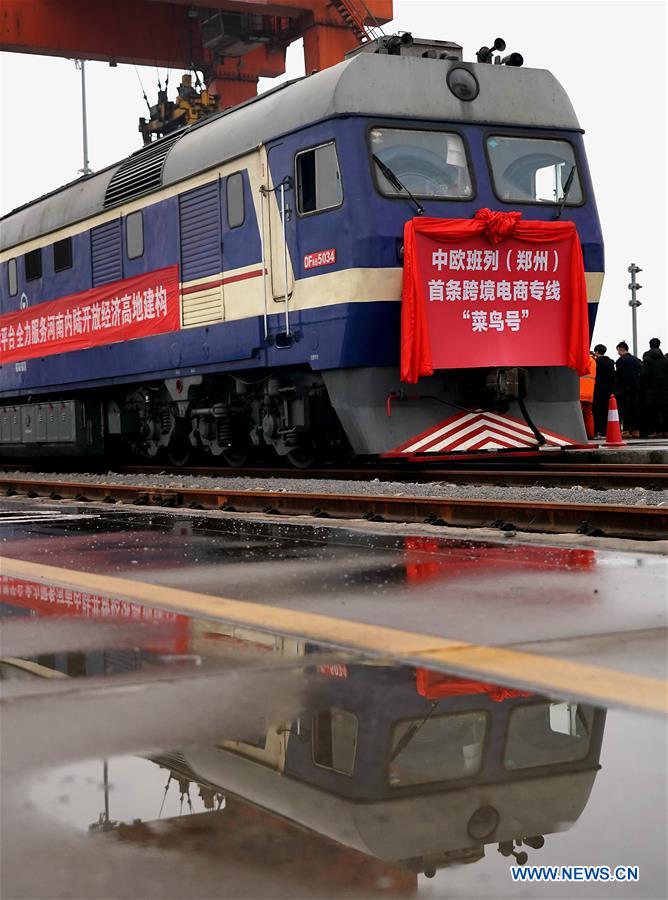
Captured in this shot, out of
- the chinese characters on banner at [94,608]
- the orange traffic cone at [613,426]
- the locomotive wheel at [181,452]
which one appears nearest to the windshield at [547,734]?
the chinese characters on banner at [94,608]

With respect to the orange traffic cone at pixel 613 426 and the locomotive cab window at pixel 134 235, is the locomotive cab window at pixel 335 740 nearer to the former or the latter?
the locomotive cab window at pixel 134 235

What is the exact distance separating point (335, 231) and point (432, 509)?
4.17 m

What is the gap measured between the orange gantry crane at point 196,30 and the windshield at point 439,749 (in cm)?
2899

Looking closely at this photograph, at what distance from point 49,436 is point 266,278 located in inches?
264

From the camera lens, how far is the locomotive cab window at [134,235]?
15.8m

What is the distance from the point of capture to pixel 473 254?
1267 cm

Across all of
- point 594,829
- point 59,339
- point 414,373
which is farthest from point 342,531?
point 59,339

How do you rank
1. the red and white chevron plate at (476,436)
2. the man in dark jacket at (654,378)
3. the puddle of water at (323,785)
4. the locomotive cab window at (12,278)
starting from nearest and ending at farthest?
the puddle of water at (323,785), the red and white chevron plate at (476,436), the locomotive cab window at (12,278), the man in dark jacket at (654,378)

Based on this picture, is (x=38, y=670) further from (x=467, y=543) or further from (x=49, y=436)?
(x=49, y=436)

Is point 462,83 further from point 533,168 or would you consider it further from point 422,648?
point 422,648

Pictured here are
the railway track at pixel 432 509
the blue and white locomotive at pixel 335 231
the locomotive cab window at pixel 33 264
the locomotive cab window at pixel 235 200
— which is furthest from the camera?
the locomotive cab window at pixel 33 264

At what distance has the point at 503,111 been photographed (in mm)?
13219

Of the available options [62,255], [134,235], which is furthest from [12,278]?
[134,235]

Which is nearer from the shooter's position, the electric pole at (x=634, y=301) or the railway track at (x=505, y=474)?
the railway track at (x=505, y=474)
